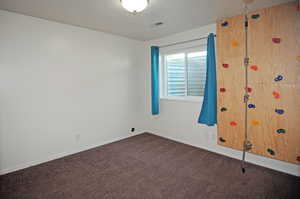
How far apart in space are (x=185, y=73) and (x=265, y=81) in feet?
5.07

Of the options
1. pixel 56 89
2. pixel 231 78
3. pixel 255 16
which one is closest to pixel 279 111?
pixel 231 78

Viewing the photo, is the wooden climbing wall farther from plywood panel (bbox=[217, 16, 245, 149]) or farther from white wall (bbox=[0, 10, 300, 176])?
white wall (bbox=[0, 10, 300, 176])

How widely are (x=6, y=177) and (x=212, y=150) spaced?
3.26 meters

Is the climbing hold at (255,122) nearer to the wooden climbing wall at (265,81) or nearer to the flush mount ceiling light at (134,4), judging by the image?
the wooden climbing wall at (265,81)

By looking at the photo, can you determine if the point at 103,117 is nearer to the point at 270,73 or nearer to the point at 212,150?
the point at 212,150

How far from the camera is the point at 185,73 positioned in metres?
3.63

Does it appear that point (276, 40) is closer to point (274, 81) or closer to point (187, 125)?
point (274, 81)

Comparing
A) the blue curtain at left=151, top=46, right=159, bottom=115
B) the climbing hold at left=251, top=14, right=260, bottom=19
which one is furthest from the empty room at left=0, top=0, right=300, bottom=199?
the blue curtain at left=151, top=46, right=159, bottom=115

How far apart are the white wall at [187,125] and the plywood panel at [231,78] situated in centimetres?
21

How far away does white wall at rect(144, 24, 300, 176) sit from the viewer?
2.63m

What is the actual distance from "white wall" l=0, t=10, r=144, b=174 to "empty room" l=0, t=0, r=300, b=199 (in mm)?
16

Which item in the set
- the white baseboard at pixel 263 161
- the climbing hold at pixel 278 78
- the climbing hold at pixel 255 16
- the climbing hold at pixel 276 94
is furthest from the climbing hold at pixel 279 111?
the climbing hold at pixel 255 16

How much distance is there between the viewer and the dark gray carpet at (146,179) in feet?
6.51

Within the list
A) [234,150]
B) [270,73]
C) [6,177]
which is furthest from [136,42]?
[6,177]
